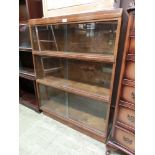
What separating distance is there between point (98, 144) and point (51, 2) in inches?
60.5

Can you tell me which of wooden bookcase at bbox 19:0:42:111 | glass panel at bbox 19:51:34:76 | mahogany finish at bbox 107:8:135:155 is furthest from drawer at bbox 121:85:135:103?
glass panel at bbox 19:51:34:76

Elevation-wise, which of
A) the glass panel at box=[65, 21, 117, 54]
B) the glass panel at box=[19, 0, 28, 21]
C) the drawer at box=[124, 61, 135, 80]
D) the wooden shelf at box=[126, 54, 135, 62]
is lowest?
the drawer at box=[124, 61, 135, 80]

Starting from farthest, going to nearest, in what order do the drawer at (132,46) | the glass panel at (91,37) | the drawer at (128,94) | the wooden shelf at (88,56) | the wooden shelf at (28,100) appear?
the wooden shelf at (28,100) → the glass panel at (91,37) → the wooden shelf at (88,56) → the drawer at (128,94) → the drawer at (132,46)

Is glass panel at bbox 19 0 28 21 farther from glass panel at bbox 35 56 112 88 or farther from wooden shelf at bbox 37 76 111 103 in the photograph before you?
wooden shelf at bbox 37 76 111 103

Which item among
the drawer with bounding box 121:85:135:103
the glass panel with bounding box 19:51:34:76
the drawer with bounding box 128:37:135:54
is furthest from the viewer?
the glass panel with bounding box 19:51:34:76

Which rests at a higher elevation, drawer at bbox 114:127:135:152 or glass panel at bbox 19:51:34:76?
glass panel at bbox 19:51:34:76

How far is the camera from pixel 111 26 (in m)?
1.17

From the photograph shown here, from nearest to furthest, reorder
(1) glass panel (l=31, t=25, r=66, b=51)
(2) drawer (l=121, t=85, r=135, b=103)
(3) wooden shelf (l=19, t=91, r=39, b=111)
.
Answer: (2) drawer (l=121, t=85, r=135, b=103), (1) glass panel (l=31, t=25, r=66, b=51), (3) wooden shelf (l=19, t=91, r=39, b=111)

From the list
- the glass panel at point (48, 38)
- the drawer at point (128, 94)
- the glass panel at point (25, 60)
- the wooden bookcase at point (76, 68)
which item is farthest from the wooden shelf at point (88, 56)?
the glass panel at point (25, 60)

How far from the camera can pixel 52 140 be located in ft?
4.78

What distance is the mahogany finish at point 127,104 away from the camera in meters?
0.92

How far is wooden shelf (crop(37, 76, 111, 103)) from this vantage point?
4.25 ft

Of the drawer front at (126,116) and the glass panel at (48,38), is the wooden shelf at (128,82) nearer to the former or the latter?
the drawer front at (126,116)

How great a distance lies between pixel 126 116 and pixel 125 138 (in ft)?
0.69
